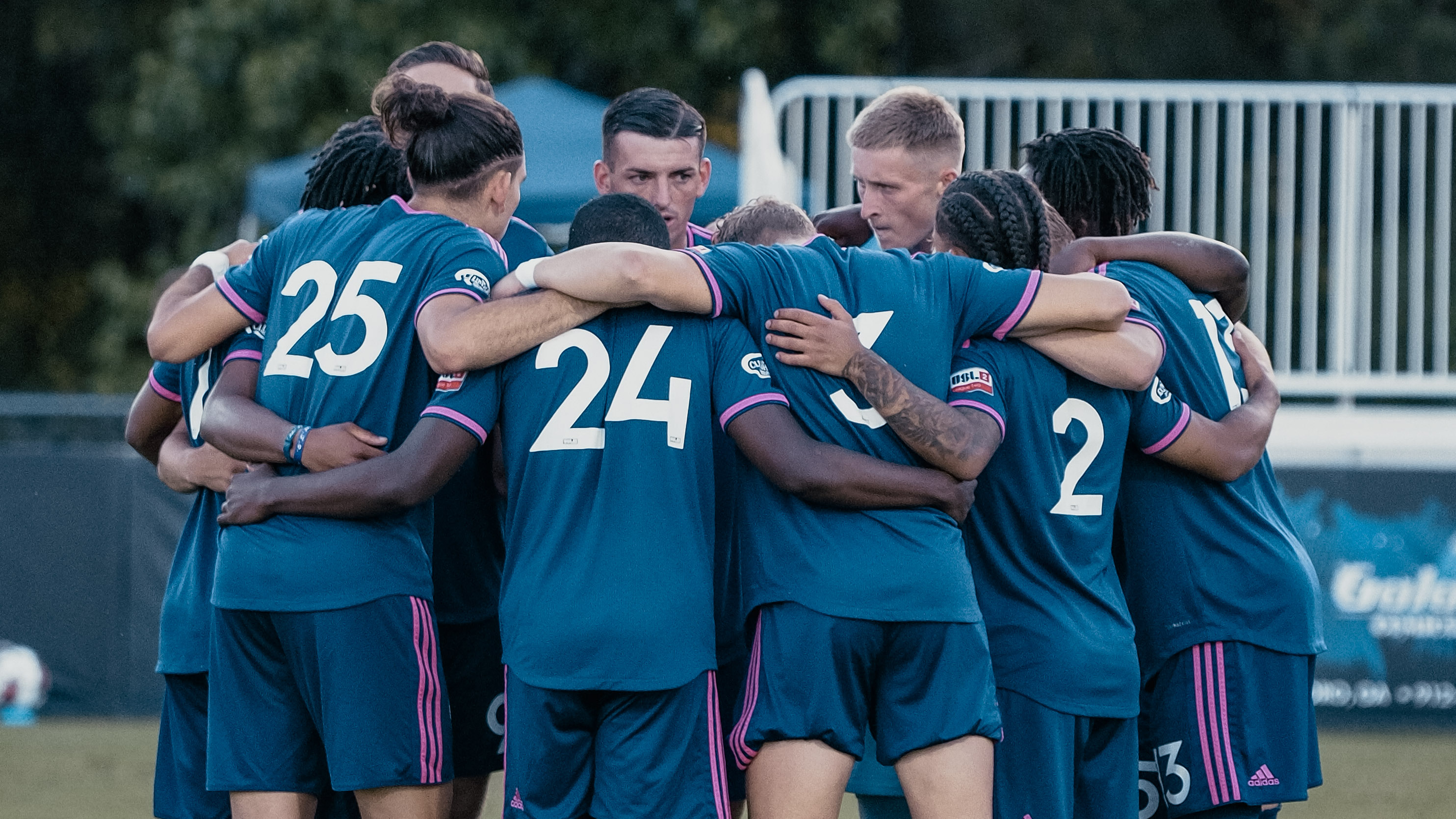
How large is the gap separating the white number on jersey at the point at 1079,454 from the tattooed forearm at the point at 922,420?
0.30 metres

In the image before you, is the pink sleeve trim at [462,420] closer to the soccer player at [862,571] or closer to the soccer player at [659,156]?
the soccer player at [862,571]

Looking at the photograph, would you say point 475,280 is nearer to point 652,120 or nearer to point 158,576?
point 652,120

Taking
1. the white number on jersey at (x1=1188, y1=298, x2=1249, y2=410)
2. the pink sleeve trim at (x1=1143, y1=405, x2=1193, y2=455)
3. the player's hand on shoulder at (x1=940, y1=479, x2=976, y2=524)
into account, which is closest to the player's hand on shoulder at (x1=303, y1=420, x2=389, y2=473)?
the player's hand on shoulder at (x1=940, y1=479, x2=976, y2=524)

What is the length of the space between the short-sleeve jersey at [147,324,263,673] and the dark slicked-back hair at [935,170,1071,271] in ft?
5.87

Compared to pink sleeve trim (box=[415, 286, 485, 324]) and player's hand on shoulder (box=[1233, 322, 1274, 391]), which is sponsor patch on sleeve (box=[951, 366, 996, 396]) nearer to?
player's hand on shoulder (box=[1233, 322, 1274, 391])

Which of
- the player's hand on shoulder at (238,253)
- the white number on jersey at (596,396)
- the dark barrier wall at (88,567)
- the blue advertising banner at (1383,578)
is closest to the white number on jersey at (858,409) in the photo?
the white number on jersey at (596,396)

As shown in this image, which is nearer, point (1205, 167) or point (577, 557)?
point (577, 557)

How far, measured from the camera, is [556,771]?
3.46 m

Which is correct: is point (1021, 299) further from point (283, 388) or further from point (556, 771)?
point (283, 388)

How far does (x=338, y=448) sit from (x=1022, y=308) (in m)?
1.61

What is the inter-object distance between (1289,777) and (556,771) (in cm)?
185

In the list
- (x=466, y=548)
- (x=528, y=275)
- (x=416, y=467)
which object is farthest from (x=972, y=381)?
(x=466, y=548)

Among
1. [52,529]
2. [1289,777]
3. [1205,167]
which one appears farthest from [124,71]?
[1289,777]

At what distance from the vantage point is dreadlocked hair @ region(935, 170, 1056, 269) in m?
3.73
